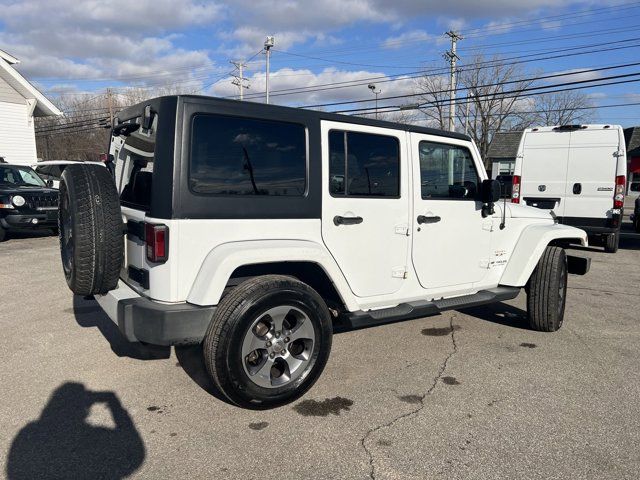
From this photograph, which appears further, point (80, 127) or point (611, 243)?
point (80, 127)

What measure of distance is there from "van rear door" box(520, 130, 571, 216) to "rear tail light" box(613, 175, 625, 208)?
95 centimetres

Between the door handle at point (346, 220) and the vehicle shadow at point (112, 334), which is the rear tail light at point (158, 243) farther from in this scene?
the door handle at point (346, 220)

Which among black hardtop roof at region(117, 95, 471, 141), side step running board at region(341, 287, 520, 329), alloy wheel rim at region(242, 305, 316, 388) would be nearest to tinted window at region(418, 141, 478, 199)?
black hardtop roof at region(117, 95, 471, 141)

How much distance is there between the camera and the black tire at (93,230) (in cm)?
312

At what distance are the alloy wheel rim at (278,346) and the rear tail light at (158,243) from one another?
2.29 feet

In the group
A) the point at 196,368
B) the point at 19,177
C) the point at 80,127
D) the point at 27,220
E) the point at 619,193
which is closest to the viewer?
the point at 196,368

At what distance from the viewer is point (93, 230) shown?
311 centimetres

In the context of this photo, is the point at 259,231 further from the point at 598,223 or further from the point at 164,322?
the point at 598,223

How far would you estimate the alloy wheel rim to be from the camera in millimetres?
3176

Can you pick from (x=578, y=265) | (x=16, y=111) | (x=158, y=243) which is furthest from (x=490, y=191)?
(x=16, y=111)

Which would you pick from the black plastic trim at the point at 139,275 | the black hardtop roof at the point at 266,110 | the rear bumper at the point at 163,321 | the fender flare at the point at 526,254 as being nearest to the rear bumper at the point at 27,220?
the black hardtop roof at the point at 266,110

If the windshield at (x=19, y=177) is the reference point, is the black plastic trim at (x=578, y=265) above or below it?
below

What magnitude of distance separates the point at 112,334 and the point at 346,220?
107 inches

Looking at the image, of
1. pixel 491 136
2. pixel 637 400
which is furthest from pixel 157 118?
pixel 491 136
